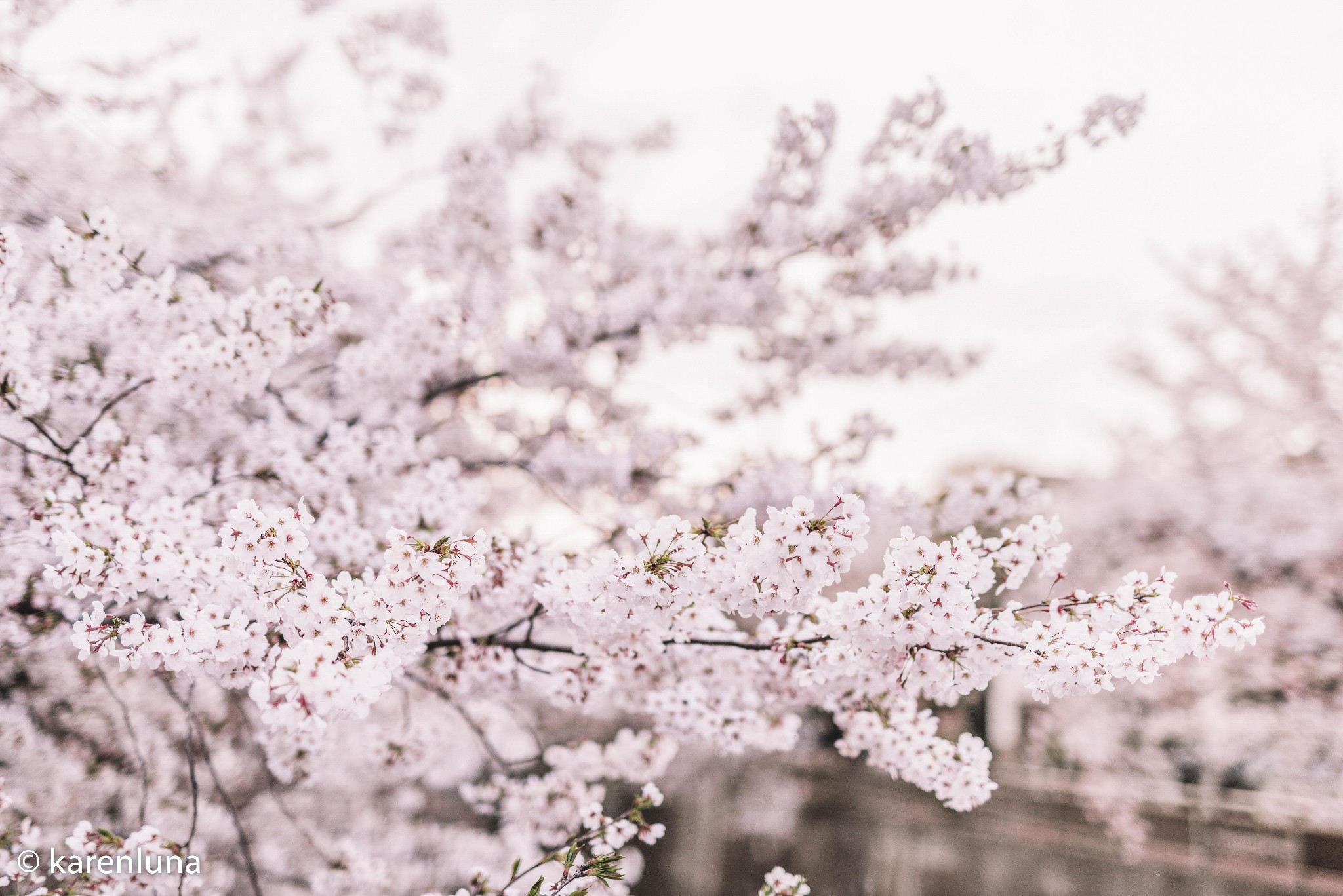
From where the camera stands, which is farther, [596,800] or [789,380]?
[789,380]

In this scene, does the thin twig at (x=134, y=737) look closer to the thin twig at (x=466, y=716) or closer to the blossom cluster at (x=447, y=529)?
the blossom cluster at (x=447, y=529)

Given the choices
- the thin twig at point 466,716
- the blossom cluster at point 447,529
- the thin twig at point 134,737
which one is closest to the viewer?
the blossom cluster at point 447,529

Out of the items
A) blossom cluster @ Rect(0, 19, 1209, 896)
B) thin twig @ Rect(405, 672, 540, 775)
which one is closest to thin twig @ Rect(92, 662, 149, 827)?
blossom cluster @ Rect(0, 19, 1209, 896)

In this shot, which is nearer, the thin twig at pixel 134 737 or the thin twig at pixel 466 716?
the thin twig at pixel 134 737

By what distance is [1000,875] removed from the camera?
11570 mm

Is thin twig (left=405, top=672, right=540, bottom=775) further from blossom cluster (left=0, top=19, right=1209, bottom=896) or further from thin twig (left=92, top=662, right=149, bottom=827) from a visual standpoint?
thin twig (left=92, top=662, right=149, bottom=827)

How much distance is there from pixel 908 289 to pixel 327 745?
4864 millimetres

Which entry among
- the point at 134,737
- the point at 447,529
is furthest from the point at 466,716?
the point at 134,737

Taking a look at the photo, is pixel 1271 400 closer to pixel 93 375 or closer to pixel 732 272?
pixel 732 272

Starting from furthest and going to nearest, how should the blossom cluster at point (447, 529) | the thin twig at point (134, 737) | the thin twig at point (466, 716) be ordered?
the thin twig at point (466, 716), the thin twig at point (134, 737), the blossom cluster at point (447, 529)

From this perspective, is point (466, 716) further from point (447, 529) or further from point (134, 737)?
point (134, 737)

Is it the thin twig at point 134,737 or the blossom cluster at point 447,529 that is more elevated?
the blossom cluster at point 447,529

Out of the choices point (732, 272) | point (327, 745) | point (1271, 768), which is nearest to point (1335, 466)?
point (1271, 768)

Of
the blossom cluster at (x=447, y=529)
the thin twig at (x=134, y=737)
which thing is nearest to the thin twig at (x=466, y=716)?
the blossom cluster at (x=447, y=529)
